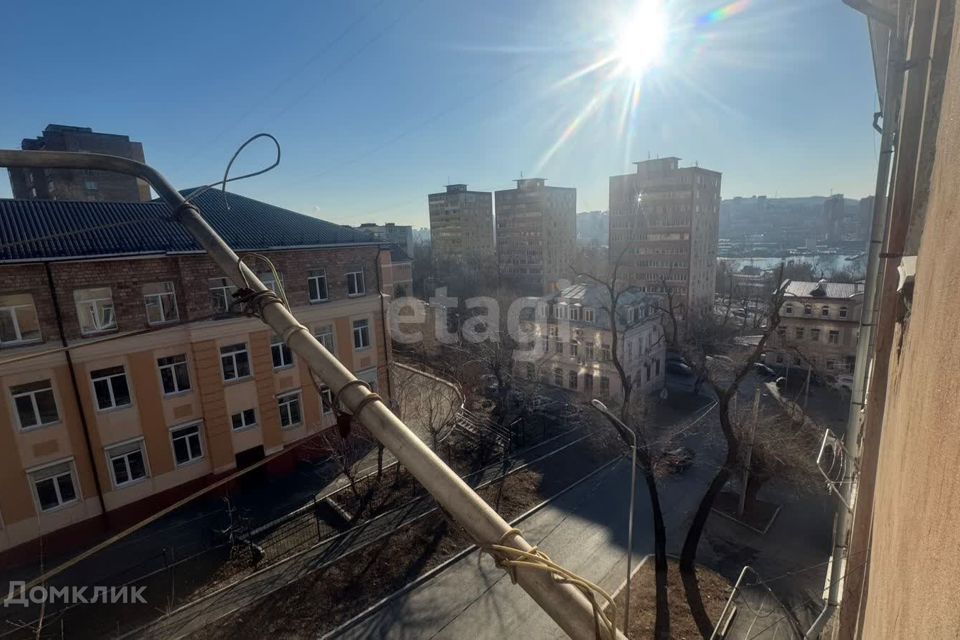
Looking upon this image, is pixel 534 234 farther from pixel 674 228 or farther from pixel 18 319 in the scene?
pixel 18 319

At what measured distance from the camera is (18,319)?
1113cm

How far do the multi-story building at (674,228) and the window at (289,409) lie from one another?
131 ft

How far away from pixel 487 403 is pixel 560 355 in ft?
18.8

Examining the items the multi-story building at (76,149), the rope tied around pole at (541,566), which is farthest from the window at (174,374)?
the rope tied around pole at (541,566)

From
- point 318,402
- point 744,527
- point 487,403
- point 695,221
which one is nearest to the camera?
point 744,527

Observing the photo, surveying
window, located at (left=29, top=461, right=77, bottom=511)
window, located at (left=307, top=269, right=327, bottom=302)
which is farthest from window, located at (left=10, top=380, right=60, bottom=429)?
window, located at (left=307, top=269, right=327, bottom=302)

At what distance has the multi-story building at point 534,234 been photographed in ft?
212

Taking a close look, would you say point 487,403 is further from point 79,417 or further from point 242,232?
point 79,417

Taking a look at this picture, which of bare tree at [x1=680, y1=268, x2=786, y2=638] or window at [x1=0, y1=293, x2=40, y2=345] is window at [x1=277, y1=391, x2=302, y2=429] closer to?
window at [x1=0, y1=293, x2=40, y2=345]

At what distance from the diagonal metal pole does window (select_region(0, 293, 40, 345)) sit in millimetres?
11473

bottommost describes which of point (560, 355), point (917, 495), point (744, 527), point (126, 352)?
point (744, 527)

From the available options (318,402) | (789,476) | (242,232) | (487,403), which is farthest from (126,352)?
(789,476)

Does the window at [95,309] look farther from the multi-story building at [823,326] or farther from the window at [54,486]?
the multi-story building at [823,326]

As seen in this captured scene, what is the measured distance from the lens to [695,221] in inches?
1934
